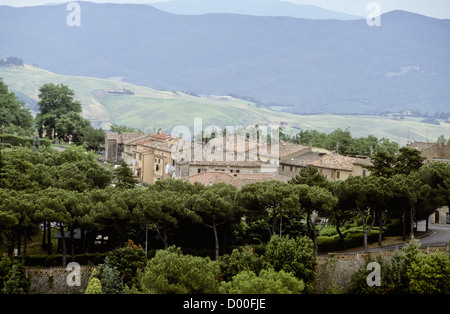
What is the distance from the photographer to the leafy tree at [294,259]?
99.6 ft

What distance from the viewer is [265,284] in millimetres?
26438

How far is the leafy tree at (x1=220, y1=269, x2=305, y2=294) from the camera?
85.9 ft

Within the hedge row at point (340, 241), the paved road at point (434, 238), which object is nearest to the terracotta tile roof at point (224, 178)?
the paved road at point (434, 238)

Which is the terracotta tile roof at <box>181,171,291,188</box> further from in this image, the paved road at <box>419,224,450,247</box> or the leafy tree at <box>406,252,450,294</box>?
the leafy tree at <box>406,252,450,294</box>

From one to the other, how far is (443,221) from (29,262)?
97.9ft

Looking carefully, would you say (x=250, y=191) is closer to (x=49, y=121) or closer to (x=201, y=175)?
(x=201, y=175)

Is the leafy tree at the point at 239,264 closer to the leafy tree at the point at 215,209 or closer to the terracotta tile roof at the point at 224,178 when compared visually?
the leafy tree at the point at 215,209

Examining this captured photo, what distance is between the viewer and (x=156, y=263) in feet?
96.6

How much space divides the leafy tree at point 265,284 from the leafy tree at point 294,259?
0.81 m

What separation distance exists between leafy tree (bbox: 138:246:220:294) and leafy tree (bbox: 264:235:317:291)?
3.58 meters

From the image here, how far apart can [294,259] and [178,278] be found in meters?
5.90

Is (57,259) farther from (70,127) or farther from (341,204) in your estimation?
(70,127)

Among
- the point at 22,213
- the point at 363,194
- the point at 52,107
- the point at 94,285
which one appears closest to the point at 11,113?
the point at 52,107

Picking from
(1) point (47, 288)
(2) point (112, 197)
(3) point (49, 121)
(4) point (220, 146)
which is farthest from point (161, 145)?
(1) point (47, 288)
